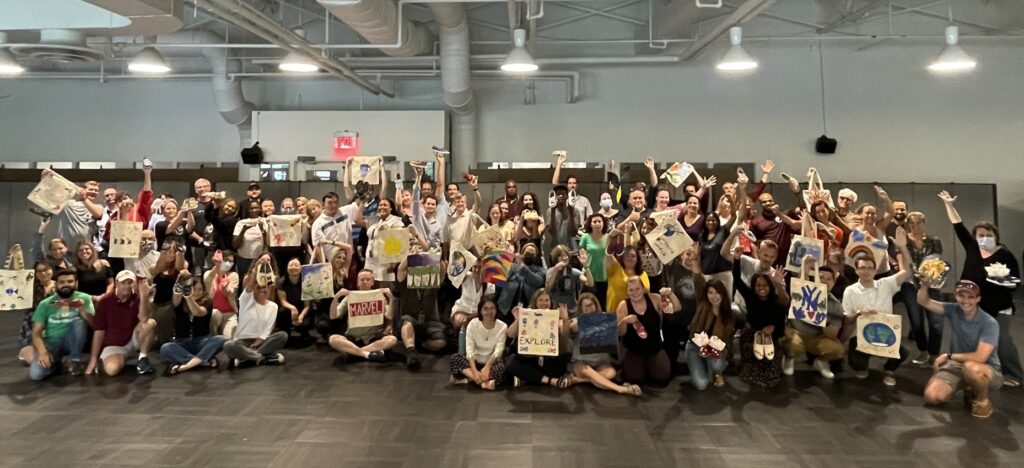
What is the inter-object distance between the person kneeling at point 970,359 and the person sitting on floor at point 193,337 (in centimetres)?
678

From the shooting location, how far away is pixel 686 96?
13.6 m

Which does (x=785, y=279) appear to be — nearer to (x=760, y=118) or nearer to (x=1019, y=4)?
(x=760, y=118)

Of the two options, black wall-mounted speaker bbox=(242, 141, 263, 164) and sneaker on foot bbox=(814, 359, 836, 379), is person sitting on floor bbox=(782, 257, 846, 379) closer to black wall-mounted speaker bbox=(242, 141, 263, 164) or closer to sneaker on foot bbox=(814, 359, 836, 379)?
sneaker on foot bbox=(814, 359, 836, 379)

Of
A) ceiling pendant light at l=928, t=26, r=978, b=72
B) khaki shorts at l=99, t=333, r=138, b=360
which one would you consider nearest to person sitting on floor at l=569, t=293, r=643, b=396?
khaki shorts at l=99, t=333, r=138, b=360

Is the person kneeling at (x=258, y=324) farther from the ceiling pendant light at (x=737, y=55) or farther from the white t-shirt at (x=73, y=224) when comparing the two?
the ceiling pendant light at (x=737, y=55)

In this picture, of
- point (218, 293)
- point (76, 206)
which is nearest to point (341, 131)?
point (76, 206)

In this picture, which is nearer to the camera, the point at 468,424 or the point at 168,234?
the point at 468,424

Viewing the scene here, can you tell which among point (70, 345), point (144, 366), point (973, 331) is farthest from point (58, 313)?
point (973, 331)

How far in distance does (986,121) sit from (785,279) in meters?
10.2

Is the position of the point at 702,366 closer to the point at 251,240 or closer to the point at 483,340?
the point at 483,340

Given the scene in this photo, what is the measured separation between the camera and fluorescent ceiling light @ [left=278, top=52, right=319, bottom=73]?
9859mm

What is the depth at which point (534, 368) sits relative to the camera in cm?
560

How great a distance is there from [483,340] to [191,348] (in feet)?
10.2

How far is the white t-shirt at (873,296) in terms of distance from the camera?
5805mm
